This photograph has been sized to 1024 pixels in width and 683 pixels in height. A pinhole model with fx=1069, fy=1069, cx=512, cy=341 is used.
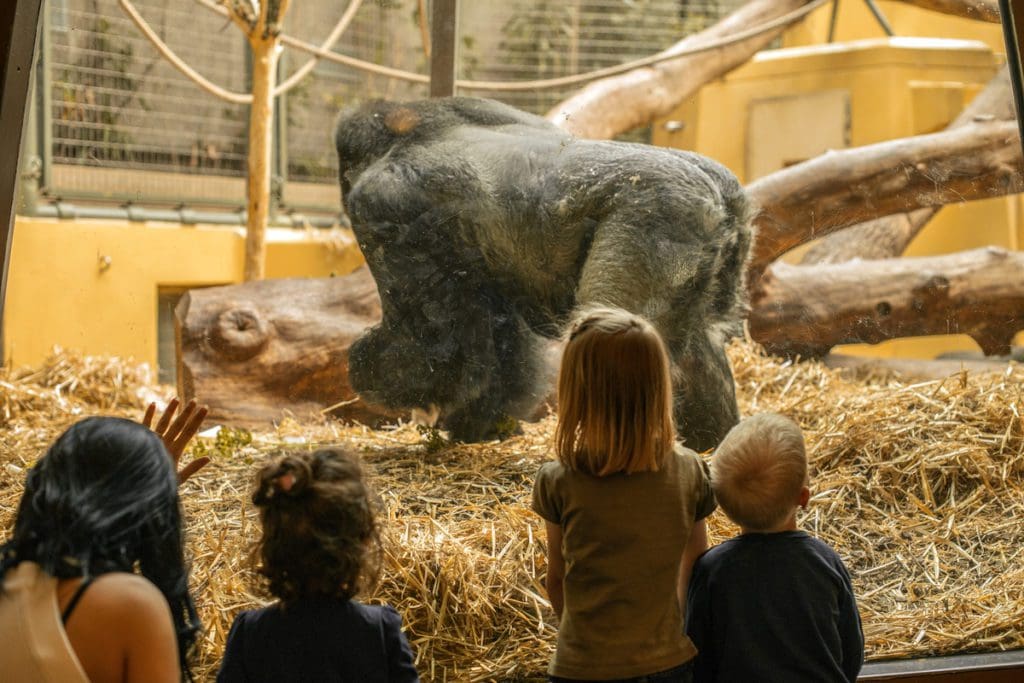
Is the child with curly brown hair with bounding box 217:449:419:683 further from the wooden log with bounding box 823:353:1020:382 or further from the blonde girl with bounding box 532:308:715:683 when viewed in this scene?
the wooden log with bounding box 823:353:1020:382

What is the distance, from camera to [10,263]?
6.18ft

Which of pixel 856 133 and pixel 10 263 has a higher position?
pixel 856 133

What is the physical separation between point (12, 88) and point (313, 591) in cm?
103

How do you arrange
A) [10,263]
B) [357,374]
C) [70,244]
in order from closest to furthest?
[10,263] < [70,244] < [357,374]

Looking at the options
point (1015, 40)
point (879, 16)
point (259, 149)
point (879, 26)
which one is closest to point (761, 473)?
point (1015, 40)

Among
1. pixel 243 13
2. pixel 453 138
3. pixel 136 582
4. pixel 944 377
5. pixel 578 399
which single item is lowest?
pixel 944 377

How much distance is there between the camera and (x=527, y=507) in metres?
2.26

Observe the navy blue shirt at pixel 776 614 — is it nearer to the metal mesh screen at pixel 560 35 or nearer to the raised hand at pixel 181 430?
the raised hand at pixel 181 430

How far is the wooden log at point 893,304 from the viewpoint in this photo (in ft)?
9.75

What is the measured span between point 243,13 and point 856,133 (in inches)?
77.5

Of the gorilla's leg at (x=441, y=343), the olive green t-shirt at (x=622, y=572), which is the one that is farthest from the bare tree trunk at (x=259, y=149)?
the olive green t-shirt at (x=622, y=572)

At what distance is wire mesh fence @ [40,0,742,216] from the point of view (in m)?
2.60

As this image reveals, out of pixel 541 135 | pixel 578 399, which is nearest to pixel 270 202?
pixel 541 135

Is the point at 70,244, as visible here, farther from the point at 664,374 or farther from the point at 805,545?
the point at 805,545
